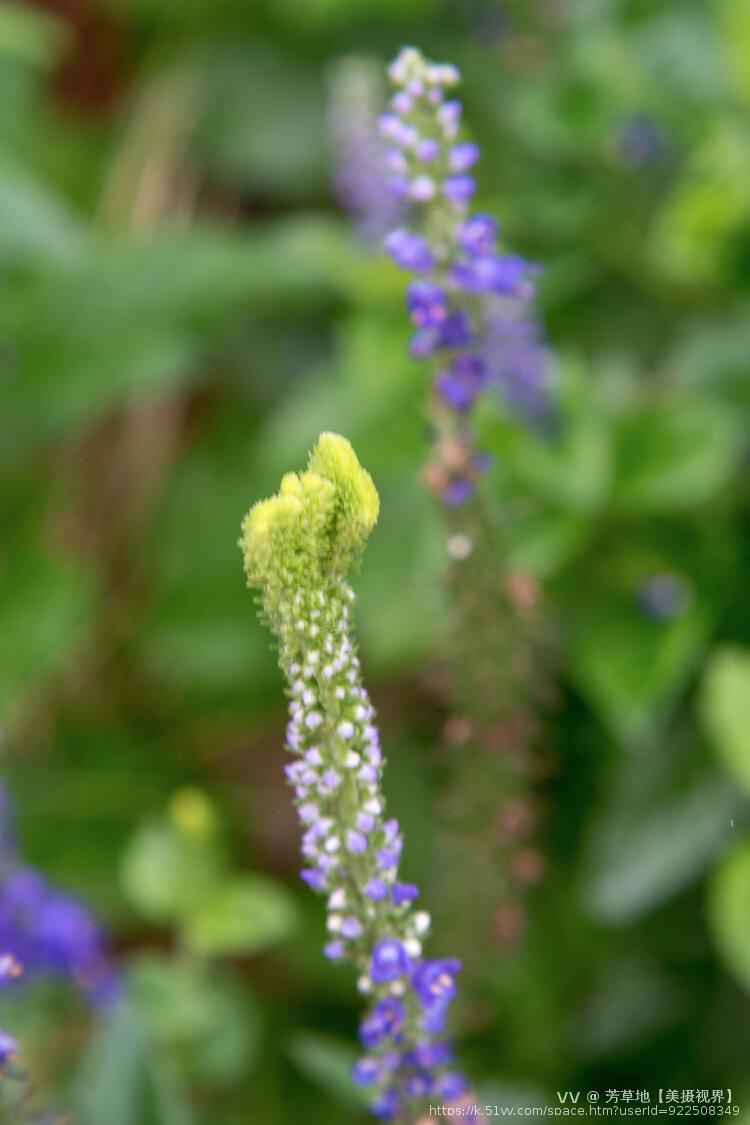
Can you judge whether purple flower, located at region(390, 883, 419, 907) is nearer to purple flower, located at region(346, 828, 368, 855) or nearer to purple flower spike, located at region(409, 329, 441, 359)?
purple flower, located at region(346, 828, 368, 855)

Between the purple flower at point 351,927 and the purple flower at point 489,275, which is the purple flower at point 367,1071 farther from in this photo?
the purple flower at point 489,275

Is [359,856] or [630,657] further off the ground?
[630,657]

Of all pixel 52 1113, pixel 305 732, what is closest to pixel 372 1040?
pixel 305 732

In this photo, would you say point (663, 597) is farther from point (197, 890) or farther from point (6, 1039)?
point (6, 1039)

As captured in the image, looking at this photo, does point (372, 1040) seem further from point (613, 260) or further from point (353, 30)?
point (353, 30)

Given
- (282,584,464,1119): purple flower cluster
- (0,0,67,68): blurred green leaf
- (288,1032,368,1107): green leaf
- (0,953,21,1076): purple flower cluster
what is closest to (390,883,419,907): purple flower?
(282,584,464,1119): purple flower cluster

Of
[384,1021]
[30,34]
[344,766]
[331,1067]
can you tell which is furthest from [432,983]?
[30,34]
